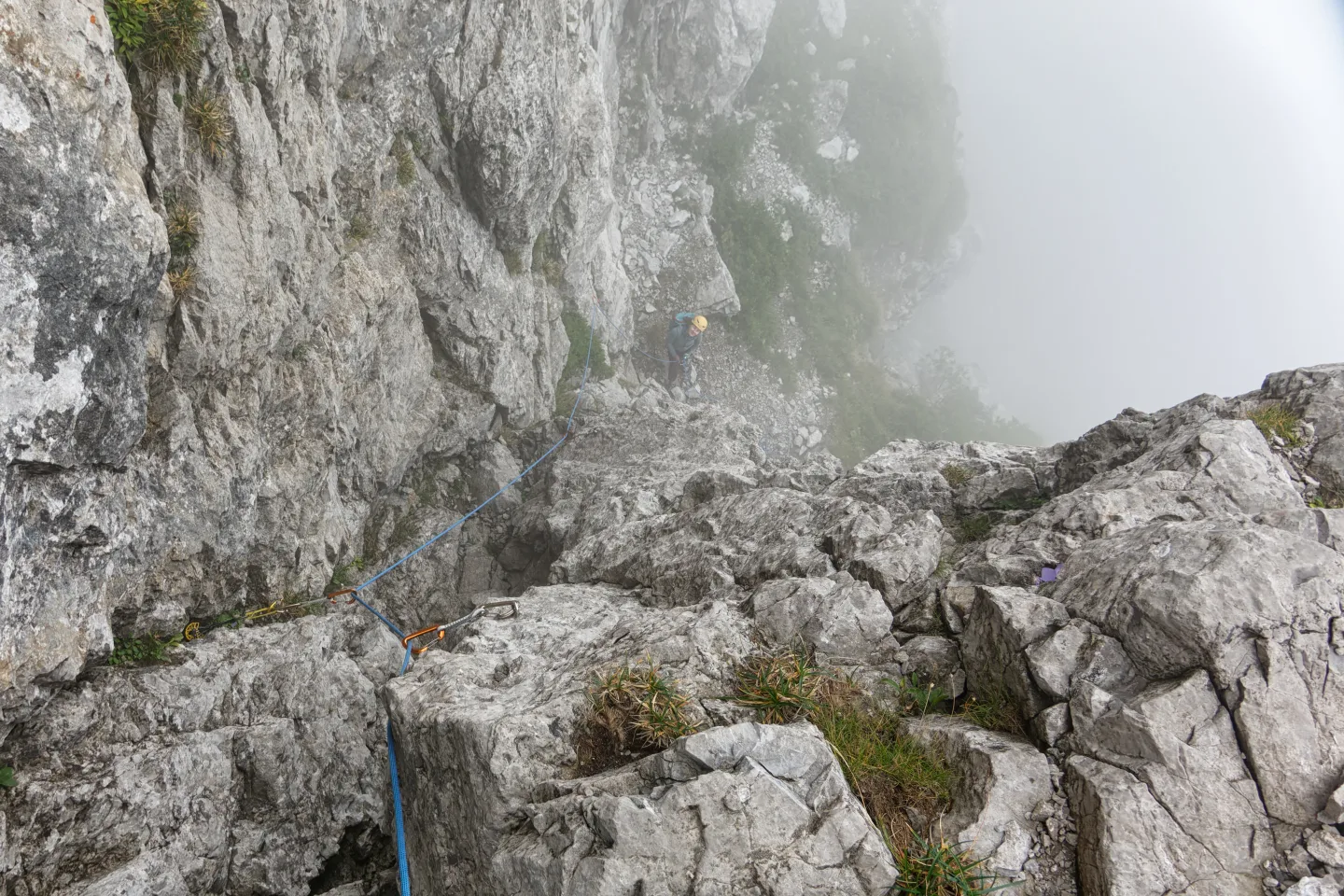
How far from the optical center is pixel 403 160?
41.1 feet

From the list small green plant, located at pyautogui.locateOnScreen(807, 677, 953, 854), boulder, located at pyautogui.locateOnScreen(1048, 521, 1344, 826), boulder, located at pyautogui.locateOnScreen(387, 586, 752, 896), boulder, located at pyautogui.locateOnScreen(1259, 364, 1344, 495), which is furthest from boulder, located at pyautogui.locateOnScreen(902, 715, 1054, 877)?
boulder, located at pyautogui.locateOnScreen(1259, 364, 1344, 495)

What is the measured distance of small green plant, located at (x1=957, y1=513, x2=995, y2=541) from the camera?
9750mm

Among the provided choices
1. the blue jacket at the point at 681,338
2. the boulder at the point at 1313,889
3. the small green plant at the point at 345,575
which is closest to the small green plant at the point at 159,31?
the small green plant at the point at 345,575

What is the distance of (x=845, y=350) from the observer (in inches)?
1282

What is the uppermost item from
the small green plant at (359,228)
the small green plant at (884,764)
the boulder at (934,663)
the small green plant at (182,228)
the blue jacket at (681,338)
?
the blue jacket at (681,338)

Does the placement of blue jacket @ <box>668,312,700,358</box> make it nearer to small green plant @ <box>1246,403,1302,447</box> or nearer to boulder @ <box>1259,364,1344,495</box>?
boulder @ <box>1259,364,1344,495</box>

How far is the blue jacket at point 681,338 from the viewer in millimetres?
23656

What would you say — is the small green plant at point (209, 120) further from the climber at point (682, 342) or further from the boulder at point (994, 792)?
the climber at point (682, 342)

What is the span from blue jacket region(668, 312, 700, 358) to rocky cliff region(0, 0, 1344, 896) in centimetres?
983

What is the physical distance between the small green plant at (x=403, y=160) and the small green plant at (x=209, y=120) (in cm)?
446

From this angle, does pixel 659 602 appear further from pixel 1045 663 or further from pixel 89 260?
pixel 89 260

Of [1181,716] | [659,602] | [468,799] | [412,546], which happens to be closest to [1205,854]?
[1181,716]

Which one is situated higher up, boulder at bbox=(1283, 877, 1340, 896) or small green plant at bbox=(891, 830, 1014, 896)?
small green plant at bbox=(891, 830, 1014, 896)

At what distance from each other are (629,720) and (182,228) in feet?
23.8
